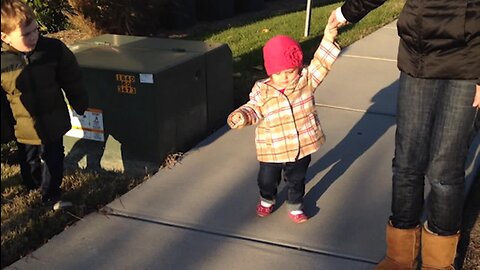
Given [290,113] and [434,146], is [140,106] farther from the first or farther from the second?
[434,146]

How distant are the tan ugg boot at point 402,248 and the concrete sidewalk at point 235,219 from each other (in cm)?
18

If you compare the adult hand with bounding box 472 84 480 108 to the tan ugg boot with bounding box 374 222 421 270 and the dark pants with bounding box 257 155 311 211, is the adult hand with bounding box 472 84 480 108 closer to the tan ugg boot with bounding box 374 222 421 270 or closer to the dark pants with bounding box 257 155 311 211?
the tan ugg boot with bounding box 374 222 421 270

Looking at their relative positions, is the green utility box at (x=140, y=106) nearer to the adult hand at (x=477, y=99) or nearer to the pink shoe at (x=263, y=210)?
the pink shoe at (x=263, y=210)

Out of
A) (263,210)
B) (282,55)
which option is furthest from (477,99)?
(263,210)

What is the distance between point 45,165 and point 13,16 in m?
1.00

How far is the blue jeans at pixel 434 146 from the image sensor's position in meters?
2.59

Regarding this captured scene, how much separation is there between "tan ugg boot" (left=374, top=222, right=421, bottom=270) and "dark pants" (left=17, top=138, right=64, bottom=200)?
1809 mm

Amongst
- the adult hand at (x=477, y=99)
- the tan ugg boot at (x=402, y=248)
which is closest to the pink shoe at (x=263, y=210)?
the tan ugg boot at (x=402, y=248)

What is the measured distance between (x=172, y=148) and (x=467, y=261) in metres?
2.06

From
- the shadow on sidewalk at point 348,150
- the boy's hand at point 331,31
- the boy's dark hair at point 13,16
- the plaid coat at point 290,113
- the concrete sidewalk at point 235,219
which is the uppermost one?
the boy's dark hair at point 13,16

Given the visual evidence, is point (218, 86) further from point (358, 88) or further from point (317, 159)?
point (358, 88)

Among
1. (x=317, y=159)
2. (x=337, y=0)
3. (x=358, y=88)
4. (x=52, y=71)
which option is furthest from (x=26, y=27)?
(x=337, y=0)

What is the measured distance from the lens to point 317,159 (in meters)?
4.36

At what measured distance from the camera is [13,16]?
279 centimetres
